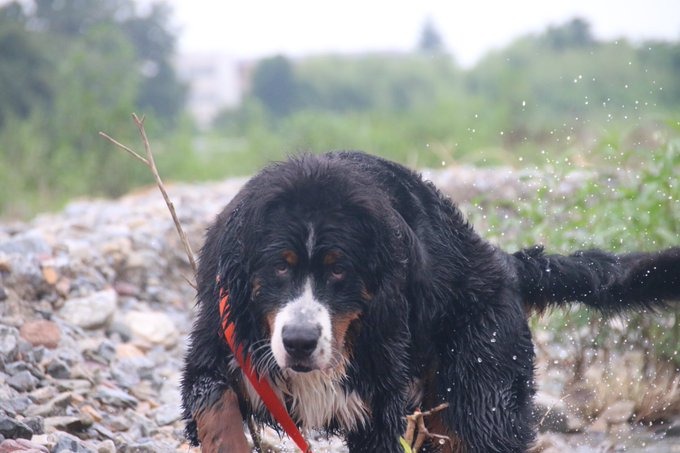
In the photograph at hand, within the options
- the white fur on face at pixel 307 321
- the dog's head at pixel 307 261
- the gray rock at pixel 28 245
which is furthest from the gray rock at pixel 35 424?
the gray rock at pixel 28 245

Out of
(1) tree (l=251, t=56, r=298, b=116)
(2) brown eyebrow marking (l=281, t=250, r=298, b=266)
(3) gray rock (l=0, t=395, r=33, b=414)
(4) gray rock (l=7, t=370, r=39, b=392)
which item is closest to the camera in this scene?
(2) brown eyebrow marking (l=281, t=250, r=298, b=266)

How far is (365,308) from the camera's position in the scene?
3.59 m

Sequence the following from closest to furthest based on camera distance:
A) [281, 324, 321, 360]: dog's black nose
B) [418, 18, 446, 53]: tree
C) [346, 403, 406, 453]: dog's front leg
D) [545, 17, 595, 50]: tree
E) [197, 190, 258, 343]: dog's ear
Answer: [281, 324, 321, 360]: dog's black nose, [197, 190, 258, 343]: dog's ear, [346, 403, 406, 453]: dog's front leg, [545, 17, 595, 50]: tree, [418, 18, 446, 53]: tree

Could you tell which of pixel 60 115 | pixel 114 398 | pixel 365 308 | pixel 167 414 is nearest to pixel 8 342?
pixel 114 398

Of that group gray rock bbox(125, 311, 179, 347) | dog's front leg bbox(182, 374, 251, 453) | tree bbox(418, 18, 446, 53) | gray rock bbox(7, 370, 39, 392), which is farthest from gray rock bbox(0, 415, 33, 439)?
tree bbox(418, 18, 446, 53)

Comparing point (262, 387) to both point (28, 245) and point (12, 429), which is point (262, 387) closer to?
point (12, 429)

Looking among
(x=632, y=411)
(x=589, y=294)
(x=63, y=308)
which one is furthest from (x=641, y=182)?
(x=63, y=308)

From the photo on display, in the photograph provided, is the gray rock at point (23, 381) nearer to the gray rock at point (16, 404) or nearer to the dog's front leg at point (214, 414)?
the gray rock at point (16, 404)

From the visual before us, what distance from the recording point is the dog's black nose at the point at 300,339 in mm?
3326

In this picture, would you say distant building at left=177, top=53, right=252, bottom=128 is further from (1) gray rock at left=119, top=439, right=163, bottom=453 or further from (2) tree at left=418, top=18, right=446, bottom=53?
(1) gray rock at left=119, top=439, right=163, bottom=453

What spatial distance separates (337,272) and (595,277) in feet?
4.84

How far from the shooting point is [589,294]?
444 centimetres

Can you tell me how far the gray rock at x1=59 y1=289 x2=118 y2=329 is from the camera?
6.53m

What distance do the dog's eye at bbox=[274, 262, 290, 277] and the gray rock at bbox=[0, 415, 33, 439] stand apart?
1440 millimetres
